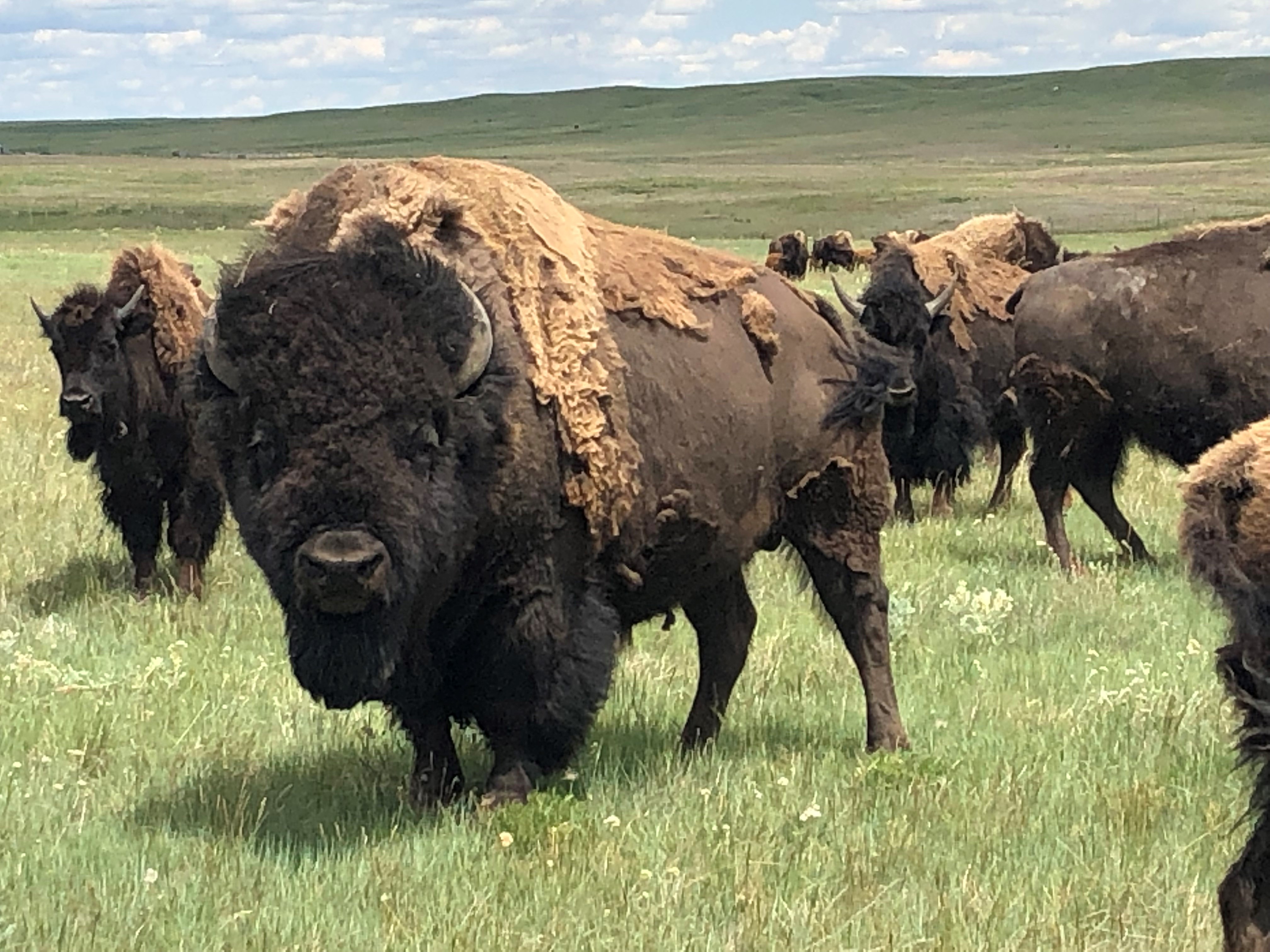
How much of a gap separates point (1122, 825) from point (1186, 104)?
165723 millimetres

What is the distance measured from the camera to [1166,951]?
4.30 metres

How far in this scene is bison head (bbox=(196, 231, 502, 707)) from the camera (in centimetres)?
471

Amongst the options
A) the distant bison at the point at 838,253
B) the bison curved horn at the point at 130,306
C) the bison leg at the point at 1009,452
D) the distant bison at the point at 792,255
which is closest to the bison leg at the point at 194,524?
the bison curved horn at the point at 130,306

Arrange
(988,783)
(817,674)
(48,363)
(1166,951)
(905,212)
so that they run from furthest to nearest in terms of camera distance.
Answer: (905,212)
(48,363)
(817,674)
(988,783)
(1166,951)

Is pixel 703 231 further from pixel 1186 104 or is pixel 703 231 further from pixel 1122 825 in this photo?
pixel 1186 104

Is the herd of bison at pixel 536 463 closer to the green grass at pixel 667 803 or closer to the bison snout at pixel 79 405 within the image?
the green grass at pixel 667 803

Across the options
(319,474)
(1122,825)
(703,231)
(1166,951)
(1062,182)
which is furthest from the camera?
(1062,182)

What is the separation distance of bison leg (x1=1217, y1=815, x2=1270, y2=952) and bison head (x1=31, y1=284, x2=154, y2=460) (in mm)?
7336

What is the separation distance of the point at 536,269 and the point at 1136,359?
573 centimetres

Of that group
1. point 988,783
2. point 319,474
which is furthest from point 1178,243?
point 319,474

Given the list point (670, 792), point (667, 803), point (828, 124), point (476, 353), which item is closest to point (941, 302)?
point (670, 792)

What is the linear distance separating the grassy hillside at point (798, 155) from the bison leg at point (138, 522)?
41199mm

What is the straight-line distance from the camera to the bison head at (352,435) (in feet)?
15.4

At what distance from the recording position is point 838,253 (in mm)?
25578
